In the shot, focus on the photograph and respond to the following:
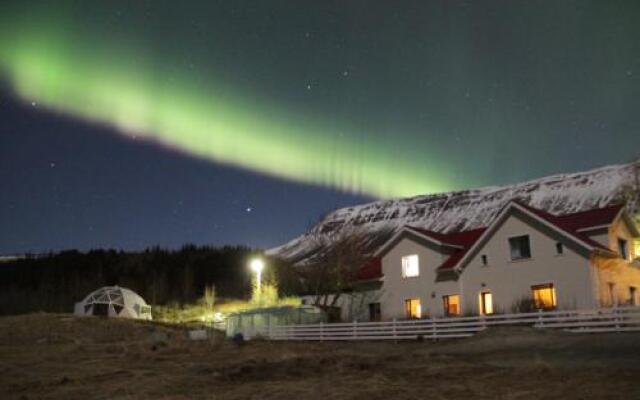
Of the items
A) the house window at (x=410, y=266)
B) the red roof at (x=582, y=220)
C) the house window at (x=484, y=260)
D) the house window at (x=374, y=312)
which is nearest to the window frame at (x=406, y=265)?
the house window at (x=410, y=266)

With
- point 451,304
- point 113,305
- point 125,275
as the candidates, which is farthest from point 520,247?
point 125,275

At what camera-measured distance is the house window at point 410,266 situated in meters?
40.8

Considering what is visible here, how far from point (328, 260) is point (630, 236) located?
73.6ft

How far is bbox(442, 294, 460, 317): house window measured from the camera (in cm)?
3778

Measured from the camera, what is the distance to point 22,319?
47.2 m

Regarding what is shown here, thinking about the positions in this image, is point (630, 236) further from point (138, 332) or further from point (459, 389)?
point (138, 332)

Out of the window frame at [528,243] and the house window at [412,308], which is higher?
the window frame at [528,243]

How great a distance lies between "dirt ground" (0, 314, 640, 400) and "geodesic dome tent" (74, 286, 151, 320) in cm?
3927

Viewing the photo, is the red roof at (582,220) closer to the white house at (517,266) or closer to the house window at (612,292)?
the white house at (517,266)

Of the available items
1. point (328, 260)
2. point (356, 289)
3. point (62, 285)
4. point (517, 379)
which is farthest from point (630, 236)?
point (62, 285)

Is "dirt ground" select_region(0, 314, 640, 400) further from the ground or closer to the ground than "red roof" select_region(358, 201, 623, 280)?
A: closer to the ground

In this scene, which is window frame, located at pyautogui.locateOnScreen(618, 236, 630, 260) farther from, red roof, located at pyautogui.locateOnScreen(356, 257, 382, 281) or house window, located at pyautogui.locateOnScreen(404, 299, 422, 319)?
red roof, located at pyautogui.locateOnScreen(356, 257, 382, 281)

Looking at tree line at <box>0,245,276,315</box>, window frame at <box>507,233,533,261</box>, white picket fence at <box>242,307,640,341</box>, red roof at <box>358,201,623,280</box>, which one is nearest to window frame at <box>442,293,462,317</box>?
red roof at <box>358,201,623,280</box>

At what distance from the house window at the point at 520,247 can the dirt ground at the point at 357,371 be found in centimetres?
1005
